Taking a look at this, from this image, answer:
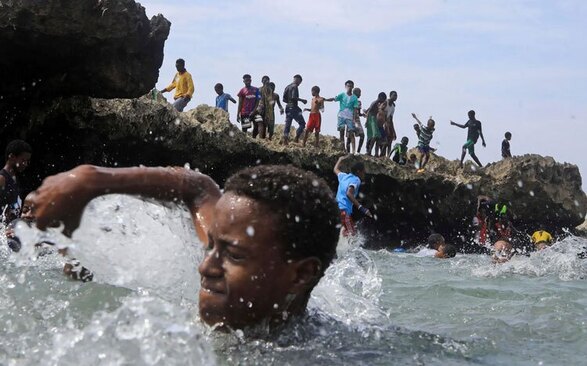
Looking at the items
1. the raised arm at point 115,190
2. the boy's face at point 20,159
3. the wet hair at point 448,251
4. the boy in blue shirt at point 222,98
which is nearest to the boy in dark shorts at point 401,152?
the boy in blue shirt at point 222,98

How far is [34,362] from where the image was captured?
311 cm

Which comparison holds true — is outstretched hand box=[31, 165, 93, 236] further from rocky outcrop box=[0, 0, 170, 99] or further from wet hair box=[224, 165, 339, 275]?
rocky outcrop box=[0, 0, 170, 99]

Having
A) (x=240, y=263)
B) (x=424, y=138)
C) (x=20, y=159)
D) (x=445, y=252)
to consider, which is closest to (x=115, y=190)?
(x=240, y=263)

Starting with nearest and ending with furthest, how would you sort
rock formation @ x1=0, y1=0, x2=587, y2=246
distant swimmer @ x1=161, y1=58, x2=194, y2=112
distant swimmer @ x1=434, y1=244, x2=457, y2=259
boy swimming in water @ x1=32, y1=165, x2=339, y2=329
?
boy swimming in water @ x1=32, y1=165, x2=339, y2=329 < rock formation @ x1=0, y1=0, x2=587, y2=246 < distant swimmer @ x1=434, y1=244, x2=457, y2=259 < distant swimmer @ x1=161, y1=58, x2=194, y2=112

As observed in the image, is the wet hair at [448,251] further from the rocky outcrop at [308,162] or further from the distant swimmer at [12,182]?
the distant swimmer at [12,182]

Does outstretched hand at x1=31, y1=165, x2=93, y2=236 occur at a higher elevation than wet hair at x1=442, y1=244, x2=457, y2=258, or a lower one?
higher

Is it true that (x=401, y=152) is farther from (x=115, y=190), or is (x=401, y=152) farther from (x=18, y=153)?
(x=115, y=190)

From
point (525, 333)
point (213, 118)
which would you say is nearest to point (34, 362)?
point (525, 333)

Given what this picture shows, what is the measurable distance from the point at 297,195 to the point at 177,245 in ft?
3.71

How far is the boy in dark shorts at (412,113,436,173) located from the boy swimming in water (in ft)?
57.6

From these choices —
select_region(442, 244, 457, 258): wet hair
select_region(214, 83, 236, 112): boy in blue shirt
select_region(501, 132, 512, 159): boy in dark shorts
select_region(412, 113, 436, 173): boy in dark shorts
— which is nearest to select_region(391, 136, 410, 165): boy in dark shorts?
select_region(412, 113, 436, 173): boy in dark shorts

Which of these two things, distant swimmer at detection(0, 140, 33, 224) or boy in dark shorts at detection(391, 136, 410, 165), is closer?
distant swimmer at detection(0, 140, 33, 224)

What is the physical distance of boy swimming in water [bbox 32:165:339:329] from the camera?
3.38 metres

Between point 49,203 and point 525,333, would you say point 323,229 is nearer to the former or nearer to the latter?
point 49,203
